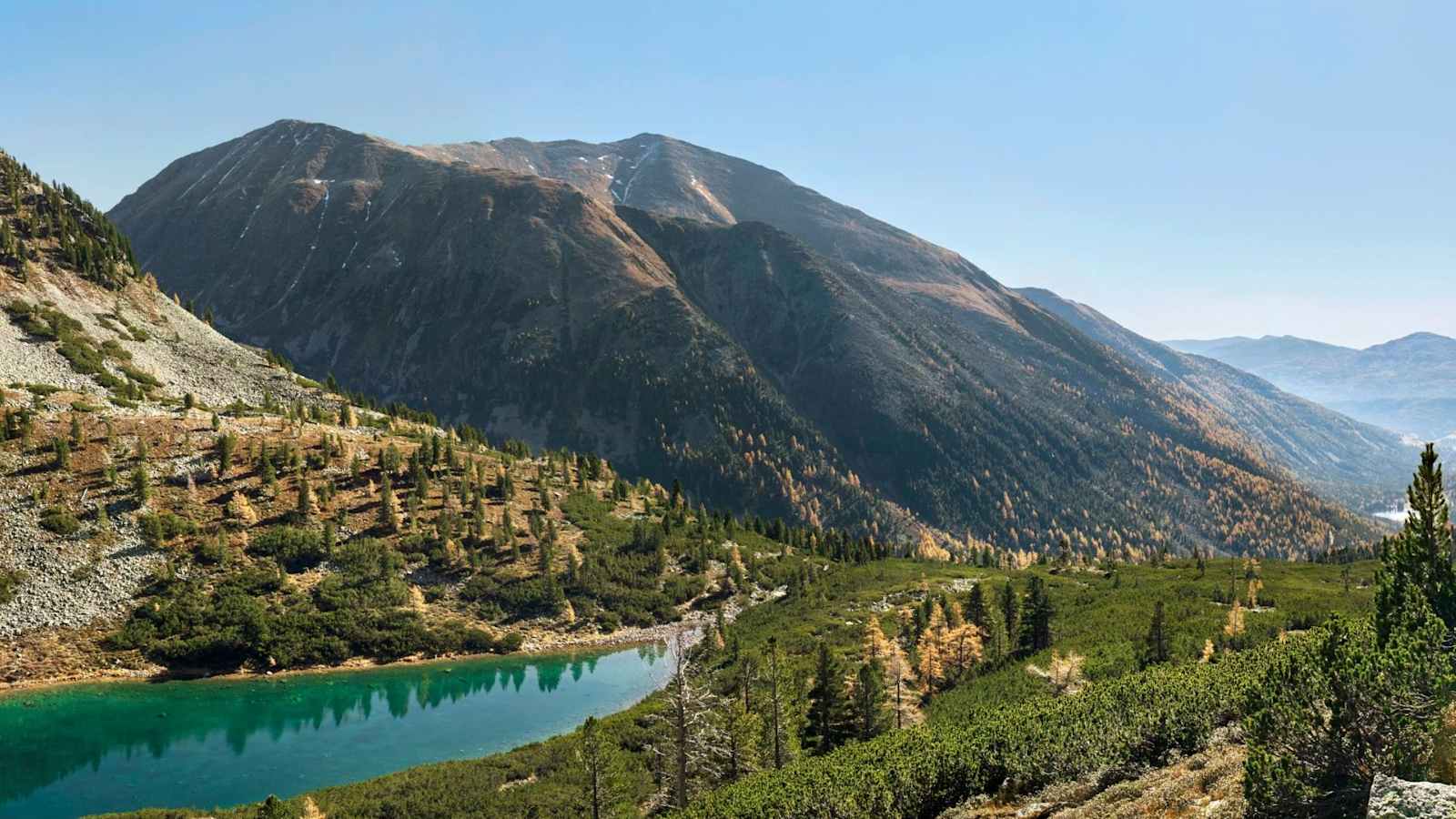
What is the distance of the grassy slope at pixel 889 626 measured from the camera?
62.1 meters

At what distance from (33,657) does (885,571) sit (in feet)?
450

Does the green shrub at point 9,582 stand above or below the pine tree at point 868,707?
above

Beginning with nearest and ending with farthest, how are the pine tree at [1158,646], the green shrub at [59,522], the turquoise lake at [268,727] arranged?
the pine tree at [1158,646] < the turquoise lake at [268,727] < the green shrub at [59,522]

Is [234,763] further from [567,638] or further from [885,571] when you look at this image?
[885,571]

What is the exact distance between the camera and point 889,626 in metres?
113

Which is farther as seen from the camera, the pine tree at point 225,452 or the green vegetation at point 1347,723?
the pine tree at point 225,452

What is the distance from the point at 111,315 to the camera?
187 m

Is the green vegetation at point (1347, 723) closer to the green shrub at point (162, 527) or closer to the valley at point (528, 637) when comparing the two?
the valley at point (528, 637)

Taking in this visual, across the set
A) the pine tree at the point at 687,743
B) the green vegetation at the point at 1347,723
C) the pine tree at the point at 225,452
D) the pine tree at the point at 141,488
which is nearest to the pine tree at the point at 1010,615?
the pine tree at the point at 687,743

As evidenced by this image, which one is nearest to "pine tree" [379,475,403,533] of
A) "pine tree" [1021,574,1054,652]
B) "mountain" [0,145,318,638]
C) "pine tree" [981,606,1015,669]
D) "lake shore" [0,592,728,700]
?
"mountain" [0,145,318,638]

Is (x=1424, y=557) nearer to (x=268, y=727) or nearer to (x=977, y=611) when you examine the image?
(x=977, y=611)

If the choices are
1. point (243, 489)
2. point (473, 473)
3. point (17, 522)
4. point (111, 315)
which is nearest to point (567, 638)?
point (473, 473)

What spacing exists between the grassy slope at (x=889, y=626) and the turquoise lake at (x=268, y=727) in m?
10.4

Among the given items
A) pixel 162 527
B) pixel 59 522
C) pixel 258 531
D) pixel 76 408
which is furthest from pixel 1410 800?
pixel 76 408
